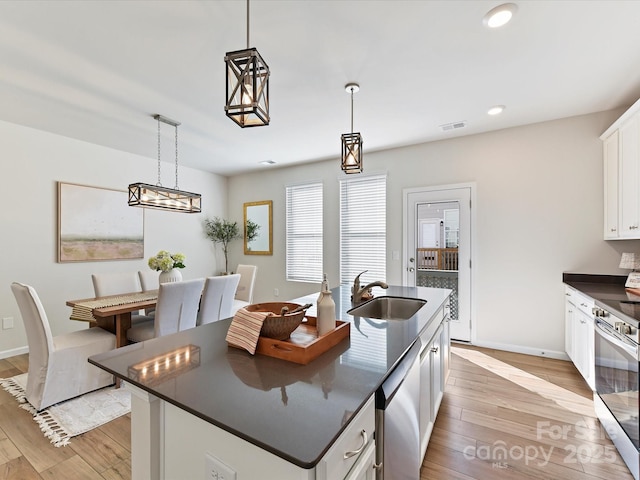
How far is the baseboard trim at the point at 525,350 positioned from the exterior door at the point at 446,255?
21cm

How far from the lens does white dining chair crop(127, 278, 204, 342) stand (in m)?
2.63

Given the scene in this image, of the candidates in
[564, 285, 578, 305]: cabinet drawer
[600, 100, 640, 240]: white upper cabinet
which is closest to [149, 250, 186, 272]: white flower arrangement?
[564, 285, 578, 305]: cabinet drawer

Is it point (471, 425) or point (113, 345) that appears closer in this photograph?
point (471, 425)

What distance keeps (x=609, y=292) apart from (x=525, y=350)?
1338mm

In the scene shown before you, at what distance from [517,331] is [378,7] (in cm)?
372

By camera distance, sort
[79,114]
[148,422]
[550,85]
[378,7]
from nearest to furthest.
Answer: [148,422], [378,7], [550,85], [79,114]

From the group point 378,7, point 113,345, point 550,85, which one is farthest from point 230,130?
point 550,85

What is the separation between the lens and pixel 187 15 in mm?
1875

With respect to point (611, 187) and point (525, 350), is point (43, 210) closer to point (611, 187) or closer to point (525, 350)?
point (525, 350)

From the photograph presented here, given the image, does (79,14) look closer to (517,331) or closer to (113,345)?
(113,345)

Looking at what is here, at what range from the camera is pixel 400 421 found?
1.18 metres

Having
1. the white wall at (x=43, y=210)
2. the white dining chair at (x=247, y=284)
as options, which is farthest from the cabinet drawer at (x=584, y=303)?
the white wall at (x=43, y=210)

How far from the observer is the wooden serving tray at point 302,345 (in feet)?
3.70

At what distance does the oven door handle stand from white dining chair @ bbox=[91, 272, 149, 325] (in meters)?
4.05
